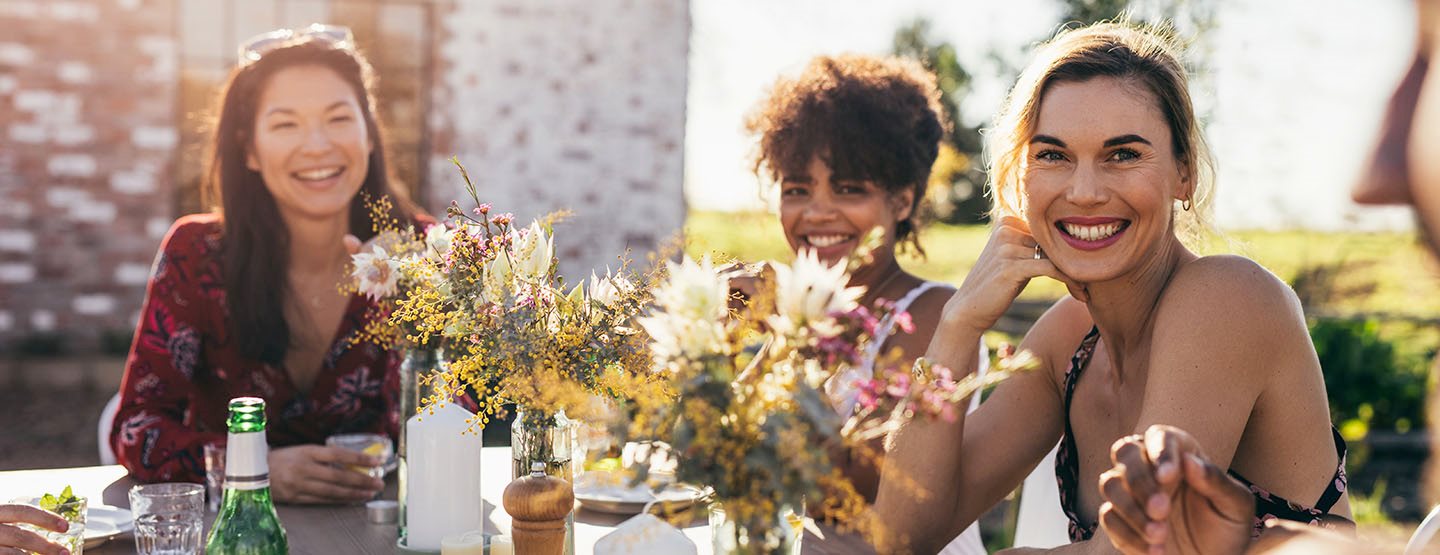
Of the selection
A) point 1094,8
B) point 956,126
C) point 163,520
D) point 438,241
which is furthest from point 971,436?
point 956,126

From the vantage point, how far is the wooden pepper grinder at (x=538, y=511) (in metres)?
1.88

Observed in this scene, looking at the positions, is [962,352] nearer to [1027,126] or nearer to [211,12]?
[1027,126]

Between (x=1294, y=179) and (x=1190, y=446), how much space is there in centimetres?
757

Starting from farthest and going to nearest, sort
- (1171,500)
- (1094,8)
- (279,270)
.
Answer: (1094,8), (279,270), (1171,500)

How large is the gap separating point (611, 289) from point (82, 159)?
772 cm

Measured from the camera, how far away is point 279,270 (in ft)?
11.0

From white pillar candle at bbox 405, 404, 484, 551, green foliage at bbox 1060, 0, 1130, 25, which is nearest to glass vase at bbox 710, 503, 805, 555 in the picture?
white pillar candle at bbox 405, 404, 484, 551

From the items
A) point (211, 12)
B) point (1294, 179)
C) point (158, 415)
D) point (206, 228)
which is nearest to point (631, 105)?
point (211, 12)

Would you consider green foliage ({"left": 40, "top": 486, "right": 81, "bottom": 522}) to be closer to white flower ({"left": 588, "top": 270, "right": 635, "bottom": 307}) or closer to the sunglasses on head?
white flower ({"left": 588, "top": 270, "right": 635, "bottom": 307})

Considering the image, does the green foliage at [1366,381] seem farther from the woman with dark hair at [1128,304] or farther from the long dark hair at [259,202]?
Answer: the long dark hair at [259,202]

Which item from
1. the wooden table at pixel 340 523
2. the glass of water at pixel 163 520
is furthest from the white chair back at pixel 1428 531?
the glass of water at pixel 163 520

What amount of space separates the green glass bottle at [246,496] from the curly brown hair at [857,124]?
1.71 metres

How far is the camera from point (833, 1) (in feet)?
A: 42.8

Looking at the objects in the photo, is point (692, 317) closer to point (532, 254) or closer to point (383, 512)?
point (532, 254)
